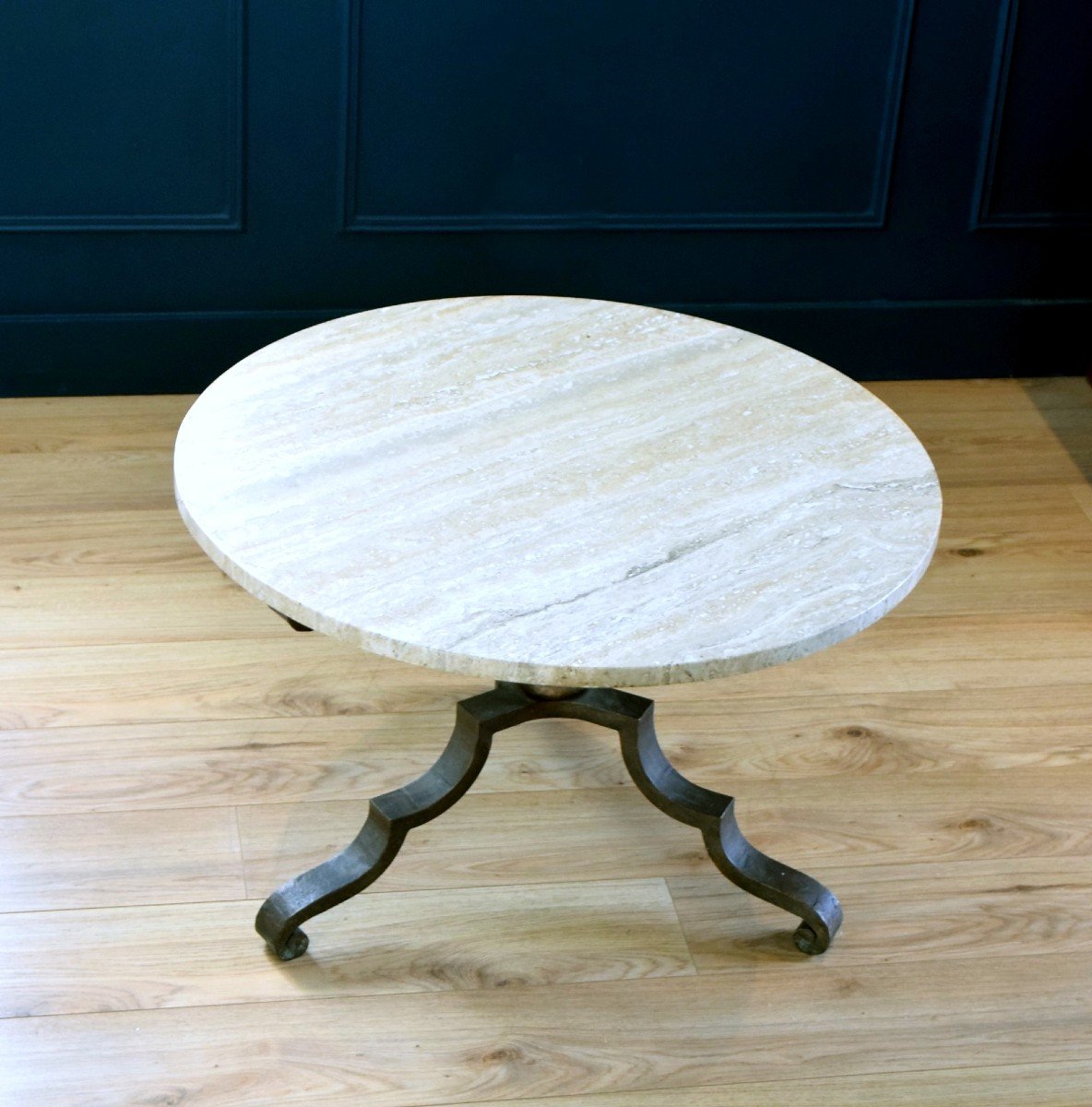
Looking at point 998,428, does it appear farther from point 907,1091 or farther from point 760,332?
point 907,1091

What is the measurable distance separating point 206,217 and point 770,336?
1.09 metres

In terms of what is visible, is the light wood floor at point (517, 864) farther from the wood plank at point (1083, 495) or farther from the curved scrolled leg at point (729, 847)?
the wood plank at point (1083, 495)

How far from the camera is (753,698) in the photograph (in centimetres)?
220

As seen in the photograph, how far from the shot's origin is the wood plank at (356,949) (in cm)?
168

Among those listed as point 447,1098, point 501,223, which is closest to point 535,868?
point 447,1098

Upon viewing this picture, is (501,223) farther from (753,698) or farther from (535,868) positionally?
(535,868)

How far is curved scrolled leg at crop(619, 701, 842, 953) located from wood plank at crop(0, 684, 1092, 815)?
0.82ft

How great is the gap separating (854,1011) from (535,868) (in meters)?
0.42

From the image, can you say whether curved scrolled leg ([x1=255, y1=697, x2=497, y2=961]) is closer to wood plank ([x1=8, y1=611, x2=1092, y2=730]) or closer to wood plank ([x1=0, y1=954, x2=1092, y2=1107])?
wood plank ([x1=0, y1=954, x2=1092, y2=1107])

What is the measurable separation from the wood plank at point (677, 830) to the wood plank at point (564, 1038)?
0.16 metres

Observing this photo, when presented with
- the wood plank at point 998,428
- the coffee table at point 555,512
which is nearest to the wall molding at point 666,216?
the wood plank at point 998,428

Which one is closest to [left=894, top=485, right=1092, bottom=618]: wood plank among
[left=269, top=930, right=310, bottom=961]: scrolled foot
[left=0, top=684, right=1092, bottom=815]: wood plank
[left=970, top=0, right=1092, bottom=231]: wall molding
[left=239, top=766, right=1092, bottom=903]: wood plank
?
[left=0, top=684, right=1092, bottom=815]: wood plank

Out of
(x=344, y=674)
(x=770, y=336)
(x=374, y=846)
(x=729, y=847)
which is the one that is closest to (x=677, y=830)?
(x=729, y=847)

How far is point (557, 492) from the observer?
1531 millimetres
